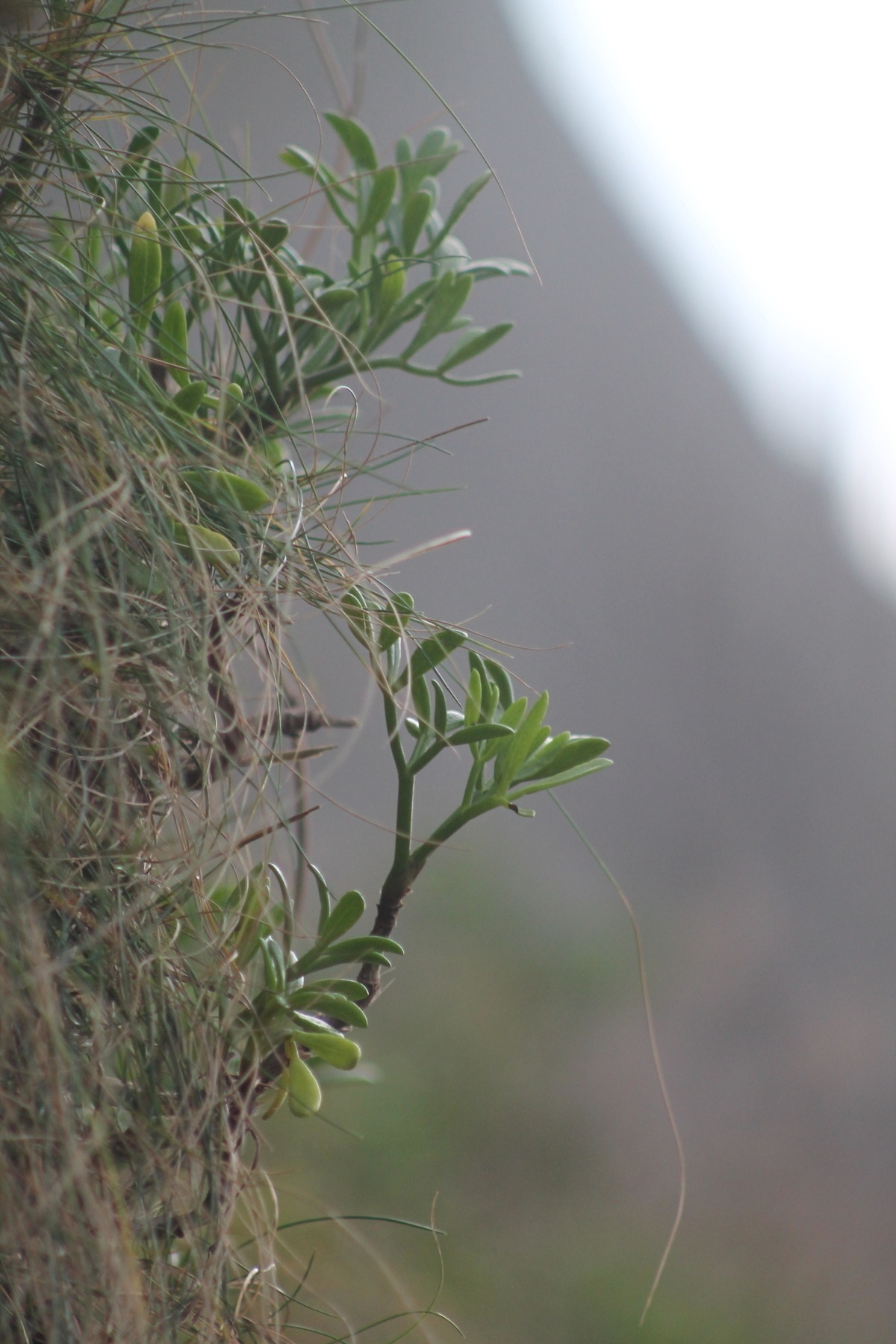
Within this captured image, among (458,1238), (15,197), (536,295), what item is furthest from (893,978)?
(15,197)

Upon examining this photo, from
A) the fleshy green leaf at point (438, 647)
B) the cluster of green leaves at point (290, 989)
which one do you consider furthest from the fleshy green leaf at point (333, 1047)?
the fleshy green leaf at point (438, 647)

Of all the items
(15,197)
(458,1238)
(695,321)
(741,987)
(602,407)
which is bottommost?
(458,1238)

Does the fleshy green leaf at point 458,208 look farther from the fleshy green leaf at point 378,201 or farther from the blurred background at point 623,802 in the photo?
the blurred background at point 623,802

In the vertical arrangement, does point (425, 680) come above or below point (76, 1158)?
above

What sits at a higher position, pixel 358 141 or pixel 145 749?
pixel 358 141

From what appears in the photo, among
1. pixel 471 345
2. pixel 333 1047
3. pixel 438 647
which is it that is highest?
pixel 471 345

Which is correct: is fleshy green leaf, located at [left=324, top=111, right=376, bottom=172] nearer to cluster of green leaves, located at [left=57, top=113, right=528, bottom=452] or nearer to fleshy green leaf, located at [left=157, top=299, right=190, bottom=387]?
cluster of green leaves, located at [left=57, top=113, right=528, bottom=452]

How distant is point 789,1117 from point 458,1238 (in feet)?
1.61

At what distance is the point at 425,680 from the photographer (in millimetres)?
293

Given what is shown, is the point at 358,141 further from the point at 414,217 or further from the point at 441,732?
the point at 441,732

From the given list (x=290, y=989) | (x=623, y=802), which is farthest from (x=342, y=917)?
(x=623, y=802)

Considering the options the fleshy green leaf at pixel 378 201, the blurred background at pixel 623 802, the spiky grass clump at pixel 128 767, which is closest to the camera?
the spiky grass clump at pixel 128 767

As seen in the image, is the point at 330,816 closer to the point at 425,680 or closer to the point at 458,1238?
the point at 458,1238

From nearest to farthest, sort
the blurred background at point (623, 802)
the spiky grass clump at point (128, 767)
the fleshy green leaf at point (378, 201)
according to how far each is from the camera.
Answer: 1. the spiky grass clump at point (128, 767)
2. the fleshy green leaf at point (378, 201)
3. the blurred background at point (623, 802)
